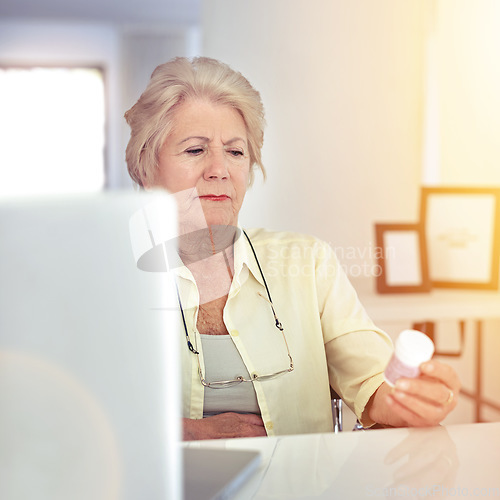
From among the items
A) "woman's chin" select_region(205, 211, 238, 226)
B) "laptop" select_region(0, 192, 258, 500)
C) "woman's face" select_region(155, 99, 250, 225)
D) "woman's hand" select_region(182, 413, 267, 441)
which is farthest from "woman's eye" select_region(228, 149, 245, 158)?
"laptop" select_region(0, 192, 258, 500)

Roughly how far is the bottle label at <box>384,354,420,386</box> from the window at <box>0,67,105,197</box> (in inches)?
30.5

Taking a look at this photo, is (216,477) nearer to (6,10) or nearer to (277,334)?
(277,334)

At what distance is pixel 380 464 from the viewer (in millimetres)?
564

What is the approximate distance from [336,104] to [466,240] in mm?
614

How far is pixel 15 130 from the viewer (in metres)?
1.29

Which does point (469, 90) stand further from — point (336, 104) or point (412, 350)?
point (412, 350)

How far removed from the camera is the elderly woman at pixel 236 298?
90 centimetres

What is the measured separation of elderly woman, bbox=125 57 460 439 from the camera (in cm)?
90

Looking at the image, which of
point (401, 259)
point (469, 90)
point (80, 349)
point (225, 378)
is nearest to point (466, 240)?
point (401, 259)

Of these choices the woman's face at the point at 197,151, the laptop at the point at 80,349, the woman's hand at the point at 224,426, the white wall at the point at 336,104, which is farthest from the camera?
the white wall at the point at 336,104

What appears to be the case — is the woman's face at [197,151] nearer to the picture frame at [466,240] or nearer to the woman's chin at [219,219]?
the woman's chin at [219,219]

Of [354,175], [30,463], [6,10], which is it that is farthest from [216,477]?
[6,10]

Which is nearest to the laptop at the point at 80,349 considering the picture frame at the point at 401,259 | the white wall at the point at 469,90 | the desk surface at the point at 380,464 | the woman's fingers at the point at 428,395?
the desk surface at the point at 380,464

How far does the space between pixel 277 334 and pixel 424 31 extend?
0.93 meters
